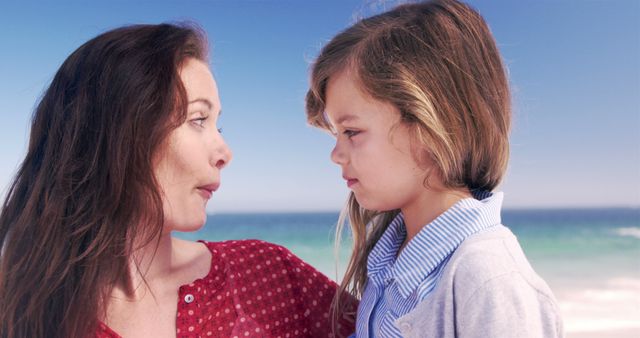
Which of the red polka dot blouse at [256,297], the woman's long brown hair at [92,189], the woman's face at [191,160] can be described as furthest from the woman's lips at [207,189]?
the red polka dot blouse at [256,297]

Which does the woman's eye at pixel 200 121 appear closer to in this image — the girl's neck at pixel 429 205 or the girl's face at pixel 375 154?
the girl's face at pixel 375 154

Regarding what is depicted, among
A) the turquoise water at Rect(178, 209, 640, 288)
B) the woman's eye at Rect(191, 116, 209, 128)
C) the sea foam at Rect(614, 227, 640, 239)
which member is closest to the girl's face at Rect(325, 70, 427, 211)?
the woman's eye at Rect(191, 116, 209, 128)

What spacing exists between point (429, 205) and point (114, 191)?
0.83m

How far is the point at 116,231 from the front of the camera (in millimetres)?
1687

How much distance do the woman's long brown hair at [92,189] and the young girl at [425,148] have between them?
485 mm

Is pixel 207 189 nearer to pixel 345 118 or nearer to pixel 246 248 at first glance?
pixel 246 248

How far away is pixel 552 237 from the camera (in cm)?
1180

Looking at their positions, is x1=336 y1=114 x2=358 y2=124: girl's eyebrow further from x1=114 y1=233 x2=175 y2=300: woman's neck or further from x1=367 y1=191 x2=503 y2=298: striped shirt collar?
x1=114 y1=233 x2=175 y2=300: woman's neck

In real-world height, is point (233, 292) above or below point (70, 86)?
below

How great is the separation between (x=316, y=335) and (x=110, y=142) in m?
0.84

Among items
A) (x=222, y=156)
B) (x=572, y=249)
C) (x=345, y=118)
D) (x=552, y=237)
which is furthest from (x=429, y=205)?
(x=552, y=237)

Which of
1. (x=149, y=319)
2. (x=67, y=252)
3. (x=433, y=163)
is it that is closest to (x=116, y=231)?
(x=67, y=252)

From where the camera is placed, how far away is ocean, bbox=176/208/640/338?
6586 millimetres

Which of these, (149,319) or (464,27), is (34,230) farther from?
(464,27)
